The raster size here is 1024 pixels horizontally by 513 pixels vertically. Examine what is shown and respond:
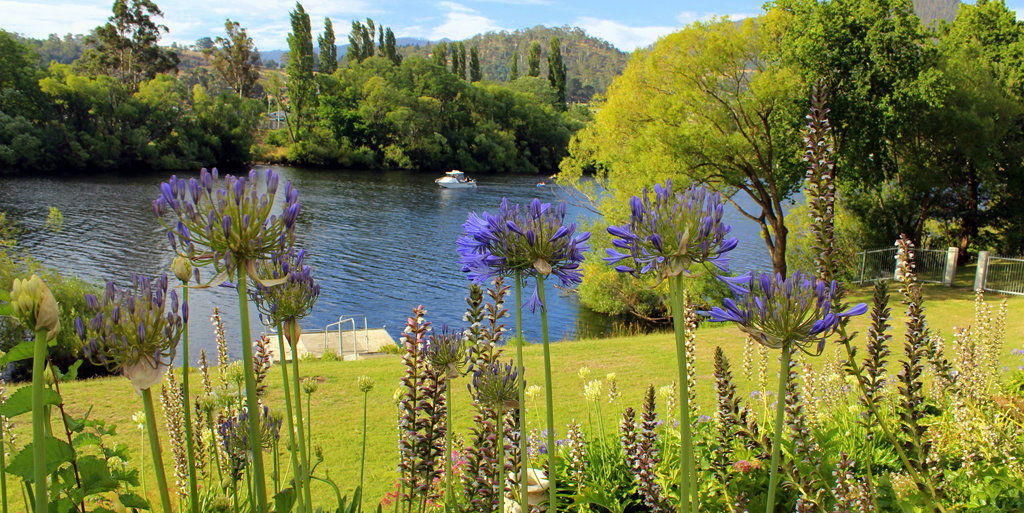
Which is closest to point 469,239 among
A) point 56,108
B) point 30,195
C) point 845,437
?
point 845,437

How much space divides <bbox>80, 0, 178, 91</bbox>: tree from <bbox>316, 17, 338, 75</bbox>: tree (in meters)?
23.1

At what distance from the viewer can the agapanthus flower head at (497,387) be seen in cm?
227

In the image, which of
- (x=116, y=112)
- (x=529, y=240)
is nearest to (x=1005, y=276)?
(x=529, y=240)

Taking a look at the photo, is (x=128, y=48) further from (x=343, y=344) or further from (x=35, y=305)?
(x=35, y=305)

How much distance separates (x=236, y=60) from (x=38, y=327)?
10399 cm

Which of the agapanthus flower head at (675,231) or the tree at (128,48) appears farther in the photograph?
the tree at (128,48)

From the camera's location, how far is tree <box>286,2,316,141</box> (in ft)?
273

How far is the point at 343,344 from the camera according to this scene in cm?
2181

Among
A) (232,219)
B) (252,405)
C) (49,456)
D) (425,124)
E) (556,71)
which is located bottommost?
(49,456)

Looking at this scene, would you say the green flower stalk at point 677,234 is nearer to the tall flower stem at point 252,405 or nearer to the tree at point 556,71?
the tall flower stem at point 252,405

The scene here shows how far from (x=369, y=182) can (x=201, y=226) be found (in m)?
68.6

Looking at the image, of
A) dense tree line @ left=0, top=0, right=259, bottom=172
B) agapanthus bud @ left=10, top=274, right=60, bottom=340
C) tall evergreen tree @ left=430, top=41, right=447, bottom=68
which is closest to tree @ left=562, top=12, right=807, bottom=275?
agapanthus bud @ left=10, top=274, right=60, bottom=340

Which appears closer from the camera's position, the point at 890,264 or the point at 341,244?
the point at 890,264

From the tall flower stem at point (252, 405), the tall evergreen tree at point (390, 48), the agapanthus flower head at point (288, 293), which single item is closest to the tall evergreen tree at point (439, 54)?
the tall evergreen tree at point (390, 48)
